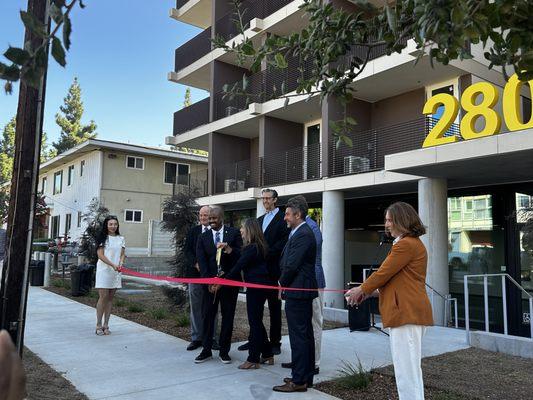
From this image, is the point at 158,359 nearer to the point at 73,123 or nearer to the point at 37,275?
the point at 37,275

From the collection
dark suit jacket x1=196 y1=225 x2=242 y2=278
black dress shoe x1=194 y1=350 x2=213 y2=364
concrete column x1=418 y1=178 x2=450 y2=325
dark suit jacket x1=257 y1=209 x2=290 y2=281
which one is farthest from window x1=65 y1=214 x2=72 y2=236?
dark suit jacket x1=257 y1=209 x2=290 y2=281

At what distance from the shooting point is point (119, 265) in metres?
7.73

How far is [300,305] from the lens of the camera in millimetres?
4930

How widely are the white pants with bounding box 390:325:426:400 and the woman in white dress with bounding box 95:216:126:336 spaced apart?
5.09m

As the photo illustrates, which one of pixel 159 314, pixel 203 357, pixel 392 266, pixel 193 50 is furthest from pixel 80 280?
pixel 193 50

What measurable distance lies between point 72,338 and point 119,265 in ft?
4.40

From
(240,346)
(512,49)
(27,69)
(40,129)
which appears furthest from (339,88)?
(240,346)

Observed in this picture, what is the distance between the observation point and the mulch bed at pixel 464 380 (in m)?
4.95

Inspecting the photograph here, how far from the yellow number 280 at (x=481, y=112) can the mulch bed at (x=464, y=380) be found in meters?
3.99

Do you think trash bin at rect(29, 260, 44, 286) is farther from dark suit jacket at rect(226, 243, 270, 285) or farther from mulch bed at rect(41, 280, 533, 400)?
dark suit jacket at rect(226, 243, 270, 285)

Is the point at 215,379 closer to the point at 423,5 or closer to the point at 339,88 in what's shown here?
the point at 339,88

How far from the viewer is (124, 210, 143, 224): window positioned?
2725 centimetres

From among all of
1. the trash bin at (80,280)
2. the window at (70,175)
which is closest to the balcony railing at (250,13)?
the trash bin at (80,280)

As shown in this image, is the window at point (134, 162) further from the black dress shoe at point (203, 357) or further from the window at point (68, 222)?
the black dress shoe at point (203, 357)
